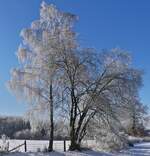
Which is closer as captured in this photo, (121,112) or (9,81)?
(9,81)

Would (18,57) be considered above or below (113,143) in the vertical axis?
above

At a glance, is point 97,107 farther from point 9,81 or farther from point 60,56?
point 9,81

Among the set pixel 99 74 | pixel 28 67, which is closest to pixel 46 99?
pixel 28 67

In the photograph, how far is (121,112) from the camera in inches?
1069

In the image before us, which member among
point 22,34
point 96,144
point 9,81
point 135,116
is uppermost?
point 22,34

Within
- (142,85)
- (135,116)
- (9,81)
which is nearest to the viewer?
(9,81)

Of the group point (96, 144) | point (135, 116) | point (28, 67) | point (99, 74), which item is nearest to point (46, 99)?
point (28, 67)

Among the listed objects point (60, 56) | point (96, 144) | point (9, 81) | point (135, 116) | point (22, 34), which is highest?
point (22, 34)

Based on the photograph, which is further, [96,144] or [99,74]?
[96,144]

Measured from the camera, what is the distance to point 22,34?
25875 millimetres

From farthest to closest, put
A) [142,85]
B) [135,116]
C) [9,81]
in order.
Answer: [135,116] < [142,85] < [9,81]

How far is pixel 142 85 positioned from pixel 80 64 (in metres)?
5.22

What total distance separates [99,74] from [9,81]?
6.72 meters

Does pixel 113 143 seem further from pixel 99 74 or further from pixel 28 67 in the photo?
pixel 28 67
